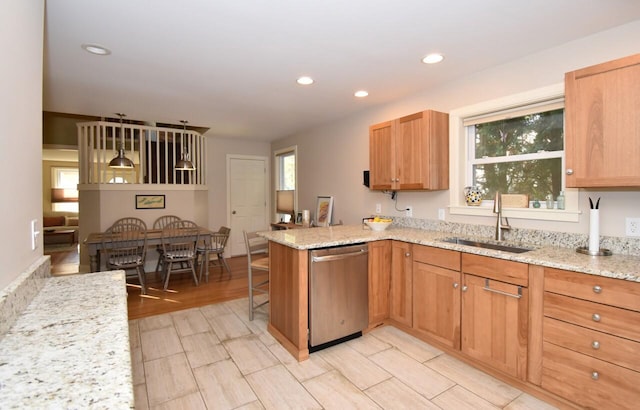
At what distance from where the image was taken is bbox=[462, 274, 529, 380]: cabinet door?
2057 millimetres

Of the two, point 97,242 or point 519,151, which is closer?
point 519,151

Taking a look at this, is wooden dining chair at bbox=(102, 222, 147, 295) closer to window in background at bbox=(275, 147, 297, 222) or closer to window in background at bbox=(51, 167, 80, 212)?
window in background at bbox=(275, 147, 297, 222)

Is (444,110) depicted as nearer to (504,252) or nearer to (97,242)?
(504,252)

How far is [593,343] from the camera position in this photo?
174cm

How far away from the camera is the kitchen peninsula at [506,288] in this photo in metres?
1.69

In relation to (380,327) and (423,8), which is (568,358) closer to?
(380,327)

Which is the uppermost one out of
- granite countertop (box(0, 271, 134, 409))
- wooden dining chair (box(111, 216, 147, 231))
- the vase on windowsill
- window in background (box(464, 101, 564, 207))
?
window in background (box(464, 101, 564, 207))

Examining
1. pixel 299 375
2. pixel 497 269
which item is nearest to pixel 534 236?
pixel 497 269

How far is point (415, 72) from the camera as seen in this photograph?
2881 mm

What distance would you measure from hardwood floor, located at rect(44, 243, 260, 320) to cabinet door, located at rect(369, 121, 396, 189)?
216 centimetres

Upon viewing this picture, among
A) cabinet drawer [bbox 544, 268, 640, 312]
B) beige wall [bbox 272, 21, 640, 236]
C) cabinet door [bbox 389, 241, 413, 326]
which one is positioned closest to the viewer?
cabinet drawer [bbox 544, 268, 640, 312]

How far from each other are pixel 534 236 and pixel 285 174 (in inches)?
182

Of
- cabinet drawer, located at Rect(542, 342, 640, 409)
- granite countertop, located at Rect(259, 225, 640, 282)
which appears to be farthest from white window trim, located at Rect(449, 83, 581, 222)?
cabinet drawer, located at Rect(542, 342, 640, 409)

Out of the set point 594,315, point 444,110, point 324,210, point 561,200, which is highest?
point 444,110
